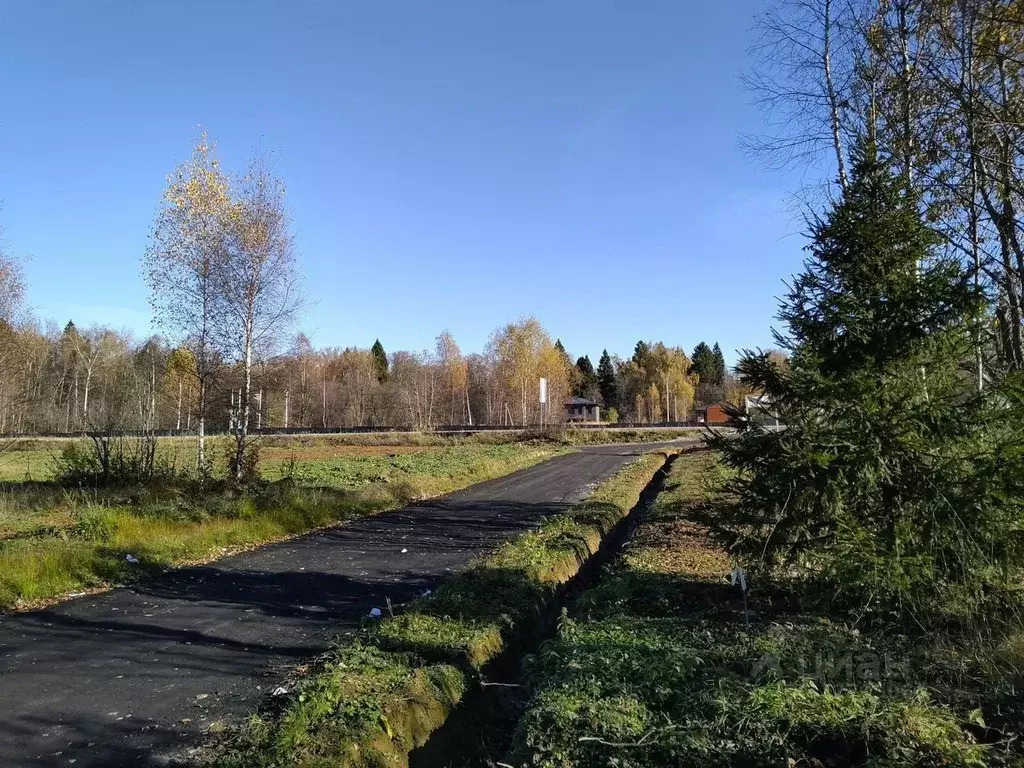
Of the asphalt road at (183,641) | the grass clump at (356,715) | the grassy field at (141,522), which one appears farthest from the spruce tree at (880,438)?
the grassy field at (141,522)

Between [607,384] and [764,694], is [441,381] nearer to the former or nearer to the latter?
[607,384]

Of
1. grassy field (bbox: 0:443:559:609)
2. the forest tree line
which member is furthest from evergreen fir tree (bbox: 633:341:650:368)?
grassy field (bbox: 0:443:559:609)

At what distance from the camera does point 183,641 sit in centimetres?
679

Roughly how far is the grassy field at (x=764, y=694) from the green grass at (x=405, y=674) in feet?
2.75

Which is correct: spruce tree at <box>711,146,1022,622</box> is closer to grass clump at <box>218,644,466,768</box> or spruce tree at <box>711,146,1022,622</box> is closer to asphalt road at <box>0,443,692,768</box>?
grass clump at <box>218,644,466,768</box>

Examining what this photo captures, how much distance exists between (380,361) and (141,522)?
10241 centimetres

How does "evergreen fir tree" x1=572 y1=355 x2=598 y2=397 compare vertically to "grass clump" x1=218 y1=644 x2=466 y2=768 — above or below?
above

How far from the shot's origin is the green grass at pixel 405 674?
4.39 meters

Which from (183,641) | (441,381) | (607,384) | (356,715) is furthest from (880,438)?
(607,384)

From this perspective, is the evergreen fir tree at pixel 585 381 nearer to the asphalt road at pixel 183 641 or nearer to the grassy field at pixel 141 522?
the grassy field at pixel 141 522

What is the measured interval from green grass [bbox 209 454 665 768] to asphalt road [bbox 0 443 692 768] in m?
0.54

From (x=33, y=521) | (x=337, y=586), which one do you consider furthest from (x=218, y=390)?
(x=337, y=586)

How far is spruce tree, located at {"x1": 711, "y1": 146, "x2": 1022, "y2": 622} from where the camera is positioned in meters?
5.54

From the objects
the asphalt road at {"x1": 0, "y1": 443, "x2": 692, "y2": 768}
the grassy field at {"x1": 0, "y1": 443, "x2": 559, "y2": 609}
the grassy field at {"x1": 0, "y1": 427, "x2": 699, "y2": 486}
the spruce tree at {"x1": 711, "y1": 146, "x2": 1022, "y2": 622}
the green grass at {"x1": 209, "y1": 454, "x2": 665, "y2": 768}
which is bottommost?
the asphalt road at {"x1": 0, "y1": 443, "x2": 692, "y2": 768}
